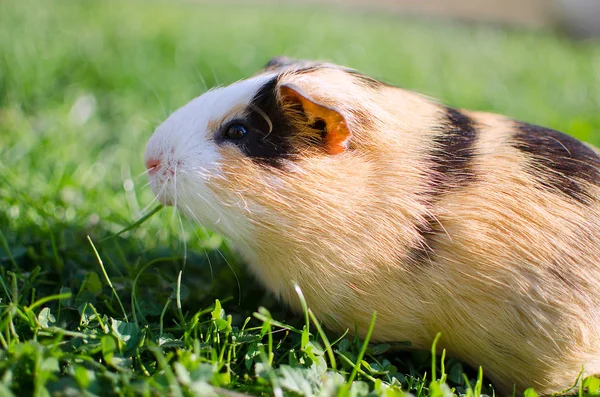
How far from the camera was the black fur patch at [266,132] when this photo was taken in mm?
2051

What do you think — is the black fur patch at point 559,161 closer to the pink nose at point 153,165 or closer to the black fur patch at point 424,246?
the black fur patch at point 424,246

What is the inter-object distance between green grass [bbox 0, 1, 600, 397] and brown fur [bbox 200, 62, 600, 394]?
0.63 feet

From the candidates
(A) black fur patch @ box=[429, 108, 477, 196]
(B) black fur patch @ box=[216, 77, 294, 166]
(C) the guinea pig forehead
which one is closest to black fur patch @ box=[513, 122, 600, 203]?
(A) black fur patch @ box=[429, 108, 477, 196]

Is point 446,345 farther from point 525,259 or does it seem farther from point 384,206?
point 384,206

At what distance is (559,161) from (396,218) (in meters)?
0.72

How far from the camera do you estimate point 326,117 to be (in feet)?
6.52

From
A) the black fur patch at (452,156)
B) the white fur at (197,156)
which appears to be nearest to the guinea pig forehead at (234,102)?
the white fur at (197,156)

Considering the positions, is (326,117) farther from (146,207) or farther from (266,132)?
(146,207)

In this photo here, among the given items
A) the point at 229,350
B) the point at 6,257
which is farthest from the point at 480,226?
the point at 6,257

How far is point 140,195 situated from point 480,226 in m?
2.10

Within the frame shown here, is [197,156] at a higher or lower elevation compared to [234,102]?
lower

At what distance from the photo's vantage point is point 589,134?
4043 millimetres

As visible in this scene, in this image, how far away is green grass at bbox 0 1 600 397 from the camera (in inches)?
70.6

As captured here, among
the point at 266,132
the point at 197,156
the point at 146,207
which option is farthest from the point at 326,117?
the point at 146,207
